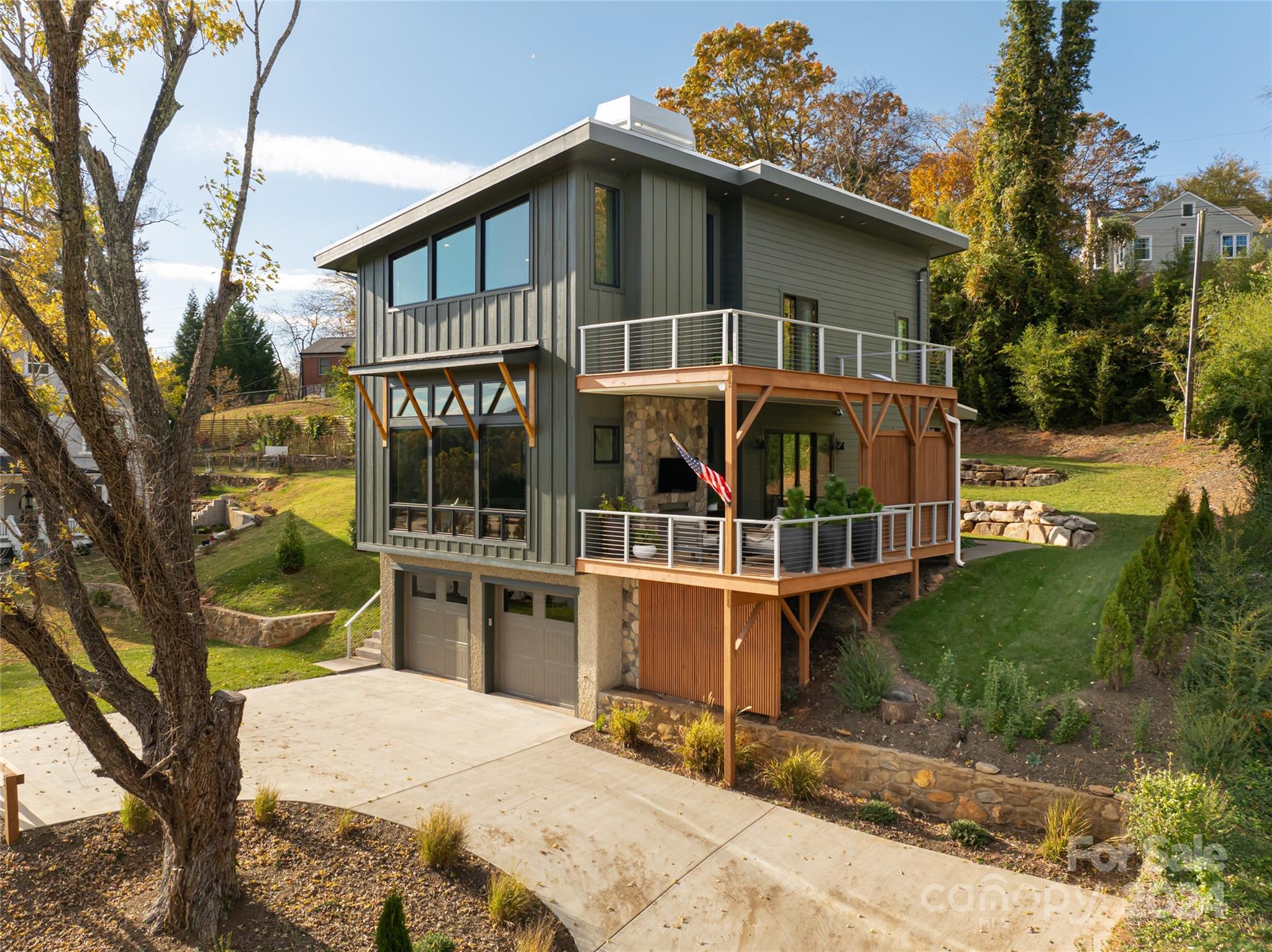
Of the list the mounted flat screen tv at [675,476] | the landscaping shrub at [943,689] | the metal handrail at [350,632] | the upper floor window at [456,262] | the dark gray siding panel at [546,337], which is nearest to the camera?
the landscaping shrub at [943,689]

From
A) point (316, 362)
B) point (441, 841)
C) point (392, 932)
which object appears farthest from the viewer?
point (316, 362)

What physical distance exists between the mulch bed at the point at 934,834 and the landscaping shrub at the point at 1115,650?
2472 millimetres

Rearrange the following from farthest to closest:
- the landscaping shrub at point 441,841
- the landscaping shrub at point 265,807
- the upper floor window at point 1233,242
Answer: the upper floor window at point 1233,242 → the landscaping shrub at point 265,807 → the landscaping shrub at point 441,841

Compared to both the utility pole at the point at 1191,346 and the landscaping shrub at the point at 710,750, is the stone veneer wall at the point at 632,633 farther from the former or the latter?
the utility pole at the point at 1191,346

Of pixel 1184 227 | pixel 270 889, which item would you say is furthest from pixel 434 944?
pixel 1184 227

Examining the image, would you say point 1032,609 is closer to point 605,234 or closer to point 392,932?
point 605,234

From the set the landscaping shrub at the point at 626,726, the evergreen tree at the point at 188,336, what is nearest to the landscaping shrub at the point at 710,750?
the landscaping shrub at the point at 626,726

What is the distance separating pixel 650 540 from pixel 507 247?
558 cm

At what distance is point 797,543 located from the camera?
1013cm

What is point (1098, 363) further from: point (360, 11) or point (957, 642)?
point (360, 11)

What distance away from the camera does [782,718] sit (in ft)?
34.1

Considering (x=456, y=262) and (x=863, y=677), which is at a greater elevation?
(x=456, y=262)

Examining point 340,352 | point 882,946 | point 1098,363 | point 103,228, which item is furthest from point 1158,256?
point 340,352

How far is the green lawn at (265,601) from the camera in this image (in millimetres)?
13883
